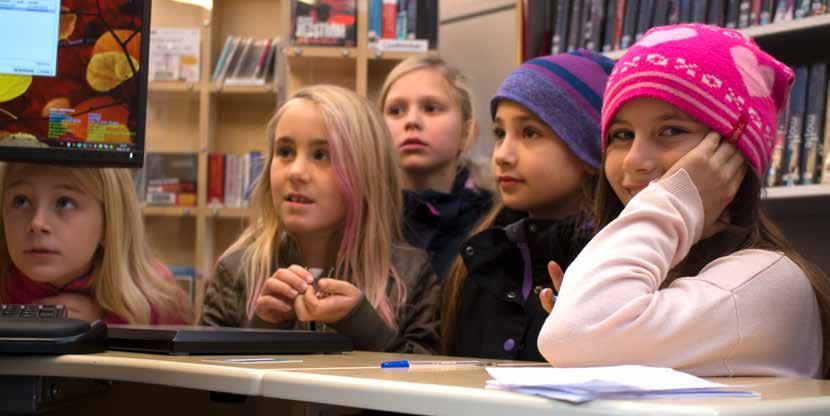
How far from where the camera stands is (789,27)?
7.22ft

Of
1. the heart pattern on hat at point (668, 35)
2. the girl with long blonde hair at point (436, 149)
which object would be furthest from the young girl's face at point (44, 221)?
the heart pattern on hat at point (668, 35)

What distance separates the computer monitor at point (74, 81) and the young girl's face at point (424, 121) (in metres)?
1.12

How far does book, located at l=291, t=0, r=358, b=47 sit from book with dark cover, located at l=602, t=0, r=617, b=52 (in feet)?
2.83

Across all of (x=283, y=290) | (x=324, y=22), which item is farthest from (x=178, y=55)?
(x=283, y=290)

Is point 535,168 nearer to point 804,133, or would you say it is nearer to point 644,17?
point 804,133

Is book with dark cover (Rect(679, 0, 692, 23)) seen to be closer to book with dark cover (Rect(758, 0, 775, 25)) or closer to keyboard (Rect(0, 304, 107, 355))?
book with dark cover (Rect(758, 0, 775, 25))

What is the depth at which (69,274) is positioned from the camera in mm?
1869


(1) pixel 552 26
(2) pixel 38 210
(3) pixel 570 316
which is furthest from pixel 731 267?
(1) pixel 552 26

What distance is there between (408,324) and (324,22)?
1.52 metres

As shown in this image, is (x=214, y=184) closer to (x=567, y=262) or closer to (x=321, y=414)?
(x=567, y=262)

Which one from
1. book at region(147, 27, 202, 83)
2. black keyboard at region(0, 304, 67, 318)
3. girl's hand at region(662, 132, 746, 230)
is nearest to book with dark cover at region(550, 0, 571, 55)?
girl's hand at region(662, 132, 746, 230)

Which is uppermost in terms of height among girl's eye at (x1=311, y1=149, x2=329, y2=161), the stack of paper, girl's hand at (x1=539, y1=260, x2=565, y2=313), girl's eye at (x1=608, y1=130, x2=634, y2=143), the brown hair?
girl's eye at (x1=608, y1=130, x2=634, y2=143)

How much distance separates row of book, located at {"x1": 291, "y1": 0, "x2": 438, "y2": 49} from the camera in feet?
10.3

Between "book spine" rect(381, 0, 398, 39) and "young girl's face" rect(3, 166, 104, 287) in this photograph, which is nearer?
"young girl's face" rect(3, 166, 104, 287)
